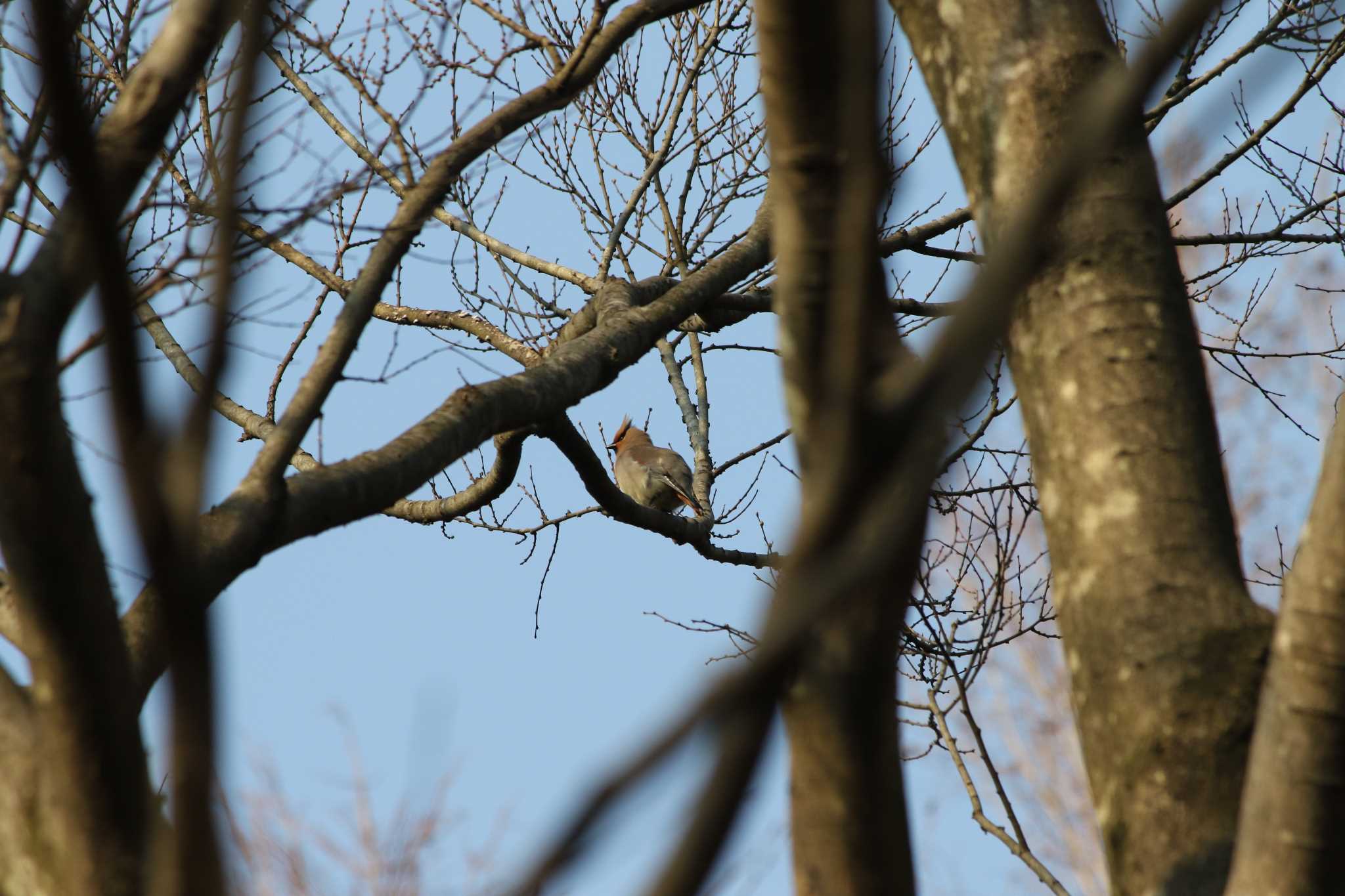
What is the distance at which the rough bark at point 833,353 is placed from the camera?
3.88 ft

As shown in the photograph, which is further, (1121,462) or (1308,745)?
(1121,462)

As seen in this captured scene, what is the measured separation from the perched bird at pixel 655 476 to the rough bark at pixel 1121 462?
253 inches

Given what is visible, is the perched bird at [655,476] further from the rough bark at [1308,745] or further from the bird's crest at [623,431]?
the rough bark at [1308,745]

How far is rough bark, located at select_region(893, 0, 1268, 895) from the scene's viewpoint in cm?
192

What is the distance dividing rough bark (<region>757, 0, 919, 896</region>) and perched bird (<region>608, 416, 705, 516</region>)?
23.5 ft

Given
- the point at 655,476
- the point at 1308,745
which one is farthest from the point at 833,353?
the point at 655,476

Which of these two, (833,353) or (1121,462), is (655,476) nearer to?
(1121,462)

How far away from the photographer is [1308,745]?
1.50 meters

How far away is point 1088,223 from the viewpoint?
2.21 metres

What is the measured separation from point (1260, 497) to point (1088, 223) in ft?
36.9

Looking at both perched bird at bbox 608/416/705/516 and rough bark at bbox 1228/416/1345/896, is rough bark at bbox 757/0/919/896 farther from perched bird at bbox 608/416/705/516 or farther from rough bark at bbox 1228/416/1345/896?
perched bird at bbox 608/416/705/516

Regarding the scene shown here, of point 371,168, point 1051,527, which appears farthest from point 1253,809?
point 371,168

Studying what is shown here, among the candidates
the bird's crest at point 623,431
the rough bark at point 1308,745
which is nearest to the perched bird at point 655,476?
the bird's crest at point 623,431

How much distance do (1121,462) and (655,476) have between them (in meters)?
6.92
